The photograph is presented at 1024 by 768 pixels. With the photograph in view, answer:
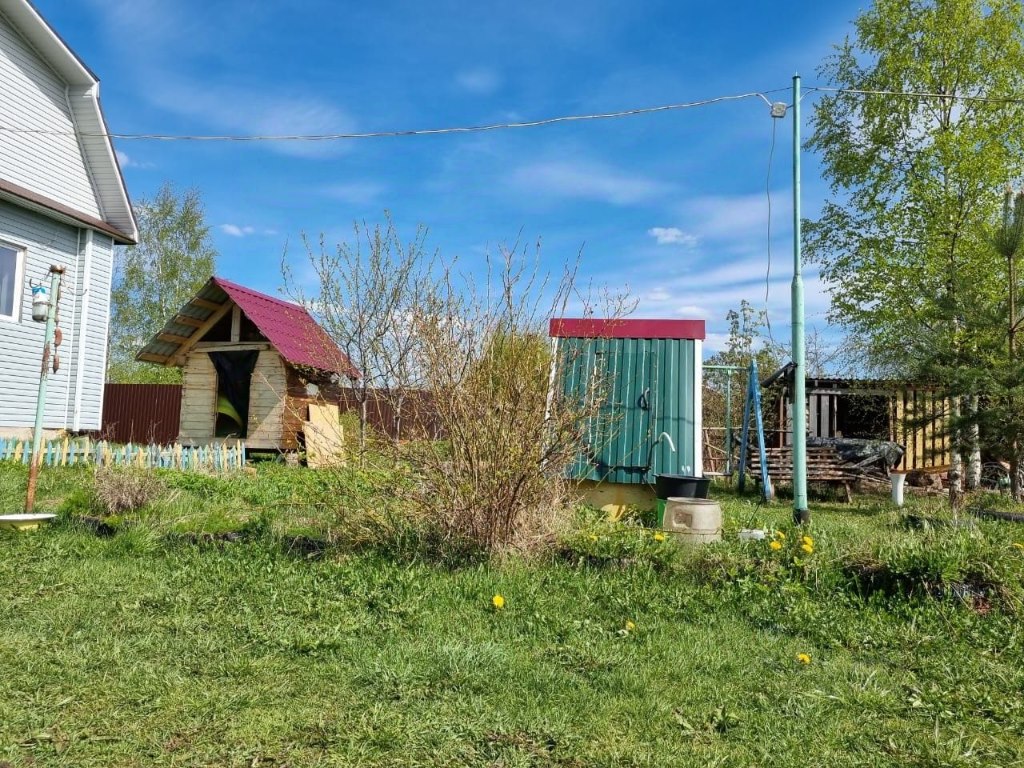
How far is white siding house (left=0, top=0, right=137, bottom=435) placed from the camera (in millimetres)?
11867

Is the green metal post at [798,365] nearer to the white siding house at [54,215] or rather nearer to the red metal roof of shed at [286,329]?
the red metal roof of shed at [286,329]

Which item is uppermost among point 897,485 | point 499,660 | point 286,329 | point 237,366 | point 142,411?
point 286,329

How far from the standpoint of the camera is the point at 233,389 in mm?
14305

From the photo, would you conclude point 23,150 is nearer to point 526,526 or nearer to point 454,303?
point 454,303

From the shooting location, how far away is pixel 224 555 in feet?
18.3

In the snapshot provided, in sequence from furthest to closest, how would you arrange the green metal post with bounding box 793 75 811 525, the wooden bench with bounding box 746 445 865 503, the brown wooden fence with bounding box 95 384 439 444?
the brown wooden fence with bounding box 95 384 439 444, the wooden bench with bounding box 746 445 865 503, the green metal post with bounding box 793 75 811 525

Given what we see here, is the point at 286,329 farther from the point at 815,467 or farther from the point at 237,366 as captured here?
the point at 815,467

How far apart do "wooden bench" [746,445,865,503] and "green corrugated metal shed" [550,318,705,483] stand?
3690 mm

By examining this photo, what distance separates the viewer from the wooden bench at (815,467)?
11.1 metres

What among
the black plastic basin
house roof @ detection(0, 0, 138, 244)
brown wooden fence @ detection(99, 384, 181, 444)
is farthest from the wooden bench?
brown wooden fence @ detection(99, 384, 181, 444)

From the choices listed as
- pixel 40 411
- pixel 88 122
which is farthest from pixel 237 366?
pixel 40 411

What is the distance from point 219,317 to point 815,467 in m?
11.6

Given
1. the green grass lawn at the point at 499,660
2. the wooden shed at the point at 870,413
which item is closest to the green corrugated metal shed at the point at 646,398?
the green grass lawn at the point at 499,660

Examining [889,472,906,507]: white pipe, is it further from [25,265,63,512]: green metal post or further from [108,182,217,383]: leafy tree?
[108,182,217,383]: leafy tree
